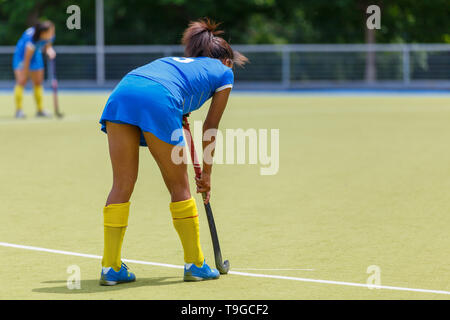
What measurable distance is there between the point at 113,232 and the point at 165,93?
861 millimetres

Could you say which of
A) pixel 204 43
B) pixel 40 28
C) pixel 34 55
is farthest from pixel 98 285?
pixel 34 55

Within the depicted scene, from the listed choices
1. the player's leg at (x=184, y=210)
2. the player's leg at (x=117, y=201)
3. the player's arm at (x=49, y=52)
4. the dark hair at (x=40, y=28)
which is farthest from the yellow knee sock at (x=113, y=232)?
the dark hair at (x=40, y=28)

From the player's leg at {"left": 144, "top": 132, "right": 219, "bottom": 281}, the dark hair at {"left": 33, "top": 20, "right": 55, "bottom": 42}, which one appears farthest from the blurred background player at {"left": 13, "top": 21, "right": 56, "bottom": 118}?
the player's leg at {"left": 144, "top": 132, "right": 219, "bottom": 281}

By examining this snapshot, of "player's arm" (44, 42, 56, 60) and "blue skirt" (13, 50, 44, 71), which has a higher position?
"player's arm" (44, 42, 56, 60)

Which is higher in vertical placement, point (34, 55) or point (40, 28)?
point (40, 28)

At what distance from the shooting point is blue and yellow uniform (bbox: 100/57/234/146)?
17.1 feet

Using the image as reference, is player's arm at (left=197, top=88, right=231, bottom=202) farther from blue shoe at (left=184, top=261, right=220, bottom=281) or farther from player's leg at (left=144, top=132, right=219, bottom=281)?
blue shoe at (left=184, top=261, right=220, bottom=281)

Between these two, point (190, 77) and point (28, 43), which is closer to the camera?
point (190, 77)

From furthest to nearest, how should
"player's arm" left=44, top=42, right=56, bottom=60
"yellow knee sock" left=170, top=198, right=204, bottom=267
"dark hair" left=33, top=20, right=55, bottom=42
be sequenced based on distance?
"dark hair" left=33, top=20, right=55, bottom=42 < "player's arm" left=44, top=42, right=56, bottom=60 < "yellow knee sock" left=170, top=198, right=204, bottom=267

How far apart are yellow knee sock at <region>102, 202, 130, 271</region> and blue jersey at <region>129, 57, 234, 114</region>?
70 centimetres

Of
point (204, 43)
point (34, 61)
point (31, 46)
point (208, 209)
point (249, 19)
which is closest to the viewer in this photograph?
point (204, 43)

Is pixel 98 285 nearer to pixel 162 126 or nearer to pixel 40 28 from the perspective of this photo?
pixel 162 126

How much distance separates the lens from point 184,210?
5445mm
